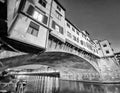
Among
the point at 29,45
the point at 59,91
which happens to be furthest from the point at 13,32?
the point at 59,91

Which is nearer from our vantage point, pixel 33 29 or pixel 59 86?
pixel 33 29

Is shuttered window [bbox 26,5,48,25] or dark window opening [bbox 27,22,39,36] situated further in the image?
shuttered window [bbox 26,5,48,25]

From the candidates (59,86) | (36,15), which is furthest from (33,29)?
(59,86)

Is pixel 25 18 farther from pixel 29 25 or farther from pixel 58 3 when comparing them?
pixel 58 3

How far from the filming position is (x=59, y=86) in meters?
19.2

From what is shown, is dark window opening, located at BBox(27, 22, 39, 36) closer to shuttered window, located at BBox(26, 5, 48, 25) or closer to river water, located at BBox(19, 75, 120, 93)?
shuttered window, located at BBox(26, 5, 48, 25)

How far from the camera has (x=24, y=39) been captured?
20.8 feet

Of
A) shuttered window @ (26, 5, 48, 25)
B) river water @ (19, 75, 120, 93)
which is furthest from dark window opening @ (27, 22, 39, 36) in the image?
river water @ (19, 75, 120, 93)

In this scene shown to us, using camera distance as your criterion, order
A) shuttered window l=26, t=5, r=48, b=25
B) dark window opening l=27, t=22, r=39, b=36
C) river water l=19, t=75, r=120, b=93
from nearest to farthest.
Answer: dark window opening l=27, t=22, r=39, b=36 → shuttered window l=26, t=5, r=48, b=25 → river water l=19, t=75, r=120, b=93

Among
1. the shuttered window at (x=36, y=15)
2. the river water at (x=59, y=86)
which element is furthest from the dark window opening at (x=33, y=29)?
the river water at (x=59, y=86)

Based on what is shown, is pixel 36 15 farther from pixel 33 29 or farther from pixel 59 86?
pixel 59 86

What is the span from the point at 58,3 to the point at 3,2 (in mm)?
13859

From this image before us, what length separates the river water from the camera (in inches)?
626

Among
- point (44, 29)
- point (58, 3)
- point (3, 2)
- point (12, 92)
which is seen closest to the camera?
point (3, 2)
